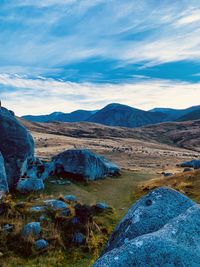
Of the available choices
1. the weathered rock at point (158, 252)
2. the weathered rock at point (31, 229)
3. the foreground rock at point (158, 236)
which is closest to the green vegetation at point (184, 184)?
the weathered rock at point (31, 229)

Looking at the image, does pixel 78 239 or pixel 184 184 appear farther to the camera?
pixel 184 184

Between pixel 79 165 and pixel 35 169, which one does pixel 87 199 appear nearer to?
pixel 35 169

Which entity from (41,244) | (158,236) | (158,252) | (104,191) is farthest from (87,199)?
(158,252)

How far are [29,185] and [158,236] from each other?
26.7 m

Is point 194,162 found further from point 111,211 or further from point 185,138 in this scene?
point 185,138

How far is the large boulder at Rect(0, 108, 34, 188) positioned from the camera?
1326 inches

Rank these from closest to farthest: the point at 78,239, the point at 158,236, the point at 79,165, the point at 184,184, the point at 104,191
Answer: the point at 158,236
the point at 78,239
the point at 184,184
the point at 104,191
the point at 79,165

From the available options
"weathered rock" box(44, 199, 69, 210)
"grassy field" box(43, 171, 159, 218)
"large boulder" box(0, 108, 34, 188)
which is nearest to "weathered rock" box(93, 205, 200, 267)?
"weathered rock" box(44, 199, 69, 210)

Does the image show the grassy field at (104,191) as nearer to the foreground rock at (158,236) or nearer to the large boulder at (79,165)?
the large boulder at (79,165)

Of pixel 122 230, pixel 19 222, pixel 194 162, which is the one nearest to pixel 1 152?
pixel 19 222

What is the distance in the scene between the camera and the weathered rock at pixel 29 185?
108 ft

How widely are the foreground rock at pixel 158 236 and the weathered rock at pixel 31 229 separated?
A: 9.20m

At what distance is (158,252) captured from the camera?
7441mm

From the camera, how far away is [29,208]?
2408 centimetres
